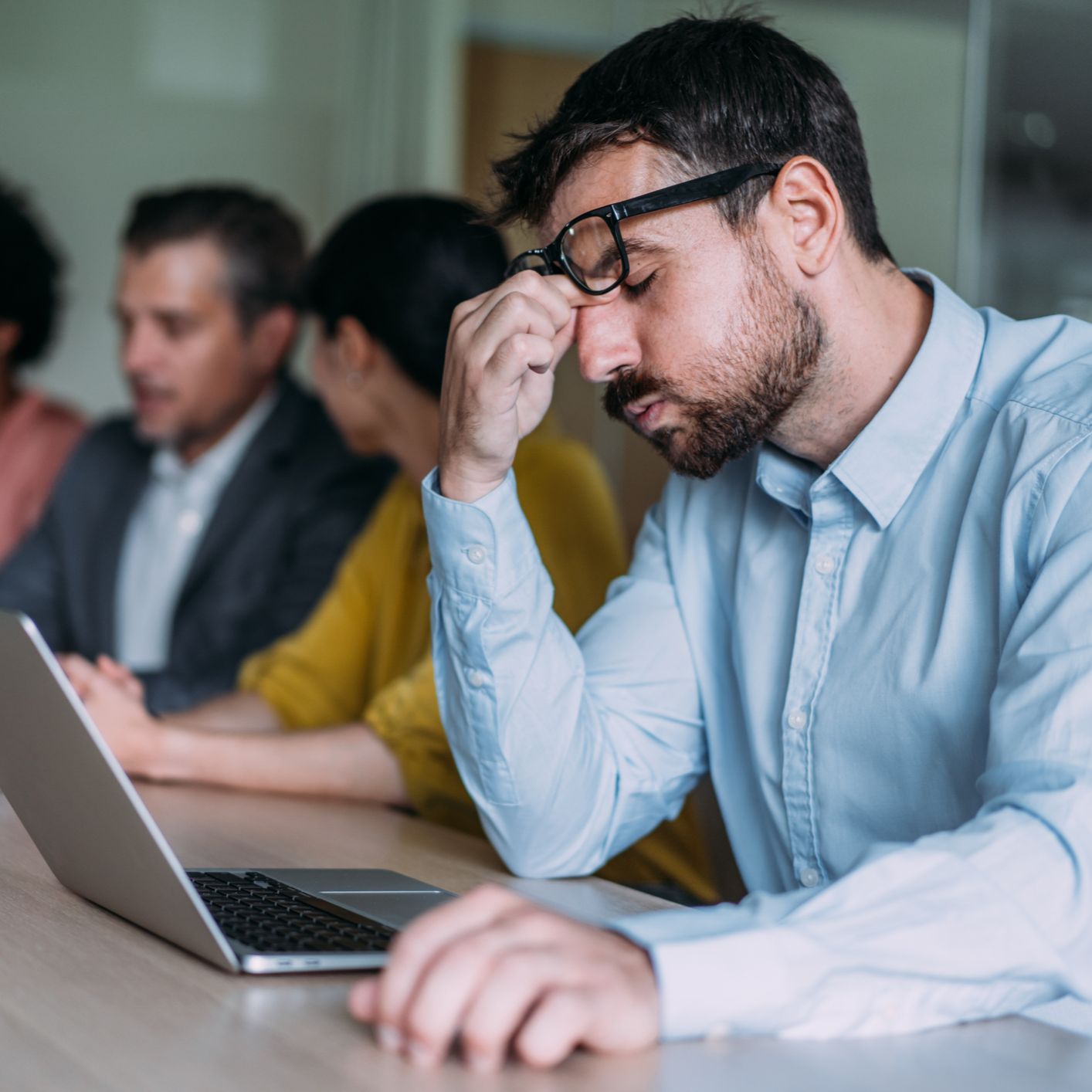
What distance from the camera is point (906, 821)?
43.8 inches

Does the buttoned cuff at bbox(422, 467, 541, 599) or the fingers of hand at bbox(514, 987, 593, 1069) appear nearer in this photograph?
the fingers of hand at bbox(514, 987, 593, 1069)

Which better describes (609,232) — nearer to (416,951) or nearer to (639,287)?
(639,287)

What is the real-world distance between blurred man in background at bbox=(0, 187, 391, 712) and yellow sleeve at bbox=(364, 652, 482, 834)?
34.5 inches

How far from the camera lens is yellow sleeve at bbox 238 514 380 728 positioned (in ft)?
6.35

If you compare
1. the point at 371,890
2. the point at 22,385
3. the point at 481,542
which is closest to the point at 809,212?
the point at 481,542

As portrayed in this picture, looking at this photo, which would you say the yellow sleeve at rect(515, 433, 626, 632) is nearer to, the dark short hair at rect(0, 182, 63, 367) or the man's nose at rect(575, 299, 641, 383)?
the man's nose at rect(575, 299, 641, 383)

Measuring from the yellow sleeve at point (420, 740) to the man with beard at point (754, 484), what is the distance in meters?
0.28

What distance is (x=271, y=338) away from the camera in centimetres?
272

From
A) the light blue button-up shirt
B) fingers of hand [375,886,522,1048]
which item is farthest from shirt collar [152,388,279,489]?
fingers of hand [375,886,522,1048]

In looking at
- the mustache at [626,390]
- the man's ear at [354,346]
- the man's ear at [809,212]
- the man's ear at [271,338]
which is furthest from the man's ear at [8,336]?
the man's ear at [809,212]

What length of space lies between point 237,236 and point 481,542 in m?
1.75

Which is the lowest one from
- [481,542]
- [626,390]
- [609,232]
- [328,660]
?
[328,660]

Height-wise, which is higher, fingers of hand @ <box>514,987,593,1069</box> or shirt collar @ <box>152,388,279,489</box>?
fingers of hand @ <box>514,987,593,1069</box>

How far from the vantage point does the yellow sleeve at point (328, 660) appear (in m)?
1.93
